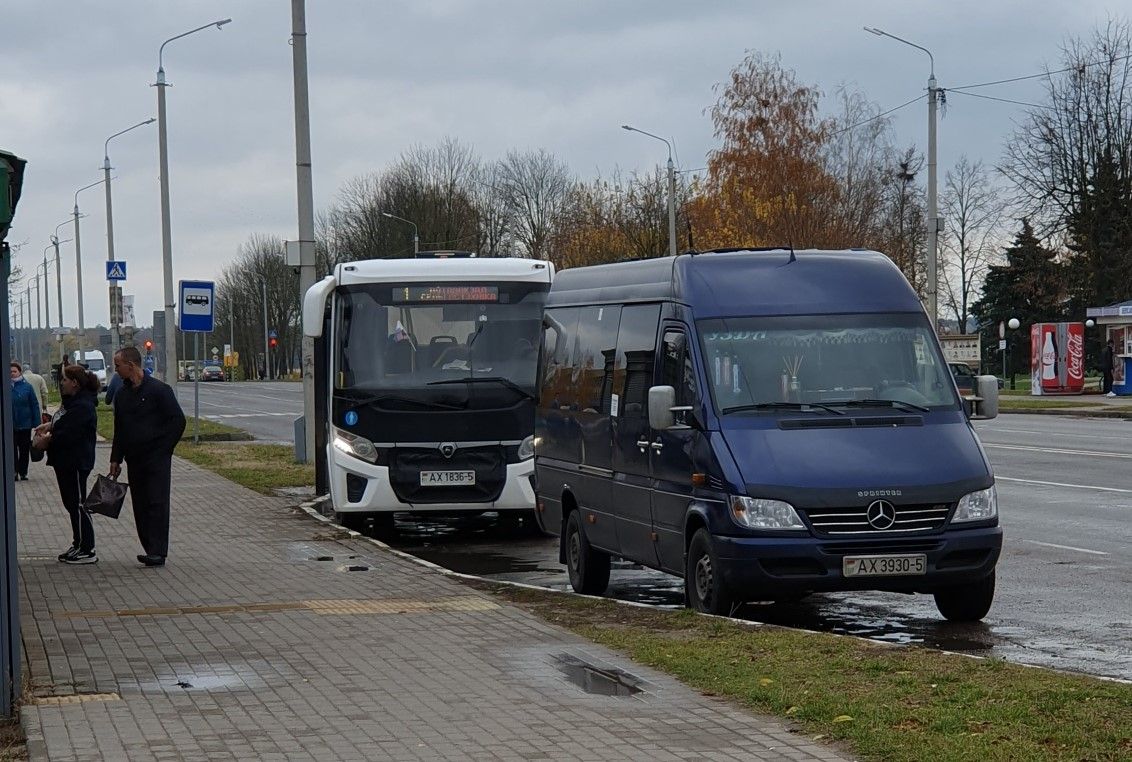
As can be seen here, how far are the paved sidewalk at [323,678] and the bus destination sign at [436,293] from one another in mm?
3983

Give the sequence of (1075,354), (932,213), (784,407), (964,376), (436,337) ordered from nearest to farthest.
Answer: (784,407)
(436,337)
(932,213)
(964,376)
(1075,354)

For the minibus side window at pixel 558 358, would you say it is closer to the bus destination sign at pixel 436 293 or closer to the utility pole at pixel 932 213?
the bus destination sign at pixel 436 293

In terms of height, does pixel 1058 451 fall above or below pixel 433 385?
below

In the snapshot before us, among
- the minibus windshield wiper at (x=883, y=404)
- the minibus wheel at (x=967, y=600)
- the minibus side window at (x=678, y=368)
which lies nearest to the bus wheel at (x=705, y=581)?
the minibus side window at (x=678, y=368)

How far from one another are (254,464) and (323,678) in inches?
797

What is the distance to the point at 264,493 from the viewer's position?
22.6 meters

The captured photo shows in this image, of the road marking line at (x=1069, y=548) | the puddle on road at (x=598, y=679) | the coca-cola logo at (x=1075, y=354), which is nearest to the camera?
the puddle on road at (x=598, y=679)

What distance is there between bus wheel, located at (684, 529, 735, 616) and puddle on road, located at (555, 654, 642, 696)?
1.56 metres

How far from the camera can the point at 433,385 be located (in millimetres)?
16969

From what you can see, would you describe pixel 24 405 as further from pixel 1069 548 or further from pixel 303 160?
pixel 1069 548

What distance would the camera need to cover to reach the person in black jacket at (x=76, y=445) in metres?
14.4

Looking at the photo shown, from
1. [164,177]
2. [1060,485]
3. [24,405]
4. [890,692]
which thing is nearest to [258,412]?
[164,177]

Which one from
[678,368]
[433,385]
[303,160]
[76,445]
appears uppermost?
[303,160]

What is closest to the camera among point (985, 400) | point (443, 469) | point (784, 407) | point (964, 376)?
point (784, 407)
